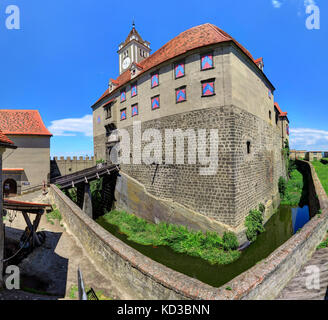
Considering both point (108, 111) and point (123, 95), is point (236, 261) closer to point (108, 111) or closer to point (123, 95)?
point (123, 95)

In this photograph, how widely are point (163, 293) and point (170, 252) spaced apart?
25.8 ft

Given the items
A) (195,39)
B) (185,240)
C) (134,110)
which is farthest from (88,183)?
(195,39)

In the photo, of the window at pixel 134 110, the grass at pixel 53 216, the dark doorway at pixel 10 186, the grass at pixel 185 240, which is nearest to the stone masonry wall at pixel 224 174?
the grass at pixel 185 240

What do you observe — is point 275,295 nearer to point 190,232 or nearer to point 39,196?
point 190,232

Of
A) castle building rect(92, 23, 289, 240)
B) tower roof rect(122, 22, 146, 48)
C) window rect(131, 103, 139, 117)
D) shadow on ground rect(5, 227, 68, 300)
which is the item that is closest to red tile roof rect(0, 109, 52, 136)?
window rect(131, 103, 139, 117)

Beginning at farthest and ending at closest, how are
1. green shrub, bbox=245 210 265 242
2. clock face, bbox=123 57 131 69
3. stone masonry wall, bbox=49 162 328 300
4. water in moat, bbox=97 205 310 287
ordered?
clock face, bbox=123 57 131 69 < green shrub, bbox=245 210 265 242 < water in moat, bbox=97 205 310 287 < stone masonry wall, bbox=49 162 328 300

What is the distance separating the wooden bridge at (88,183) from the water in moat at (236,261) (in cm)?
337

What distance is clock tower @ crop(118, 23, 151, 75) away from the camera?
25.6 metres

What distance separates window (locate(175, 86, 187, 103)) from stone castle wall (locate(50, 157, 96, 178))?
54.5 feet

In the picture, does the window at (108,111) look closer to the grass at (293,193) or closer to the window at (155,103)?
the window at (155,103)

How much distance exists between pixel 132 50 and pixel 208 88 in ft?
63.0

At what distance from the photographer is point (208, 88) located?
38.3 ft

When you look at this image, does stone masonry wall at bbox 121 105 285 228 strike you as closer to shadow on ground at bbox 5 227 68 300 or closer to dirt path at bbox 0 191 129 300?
dirt path at bbox 0 191 129 300

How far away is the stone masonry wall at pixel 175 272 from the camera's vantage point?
3.73 meters
